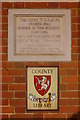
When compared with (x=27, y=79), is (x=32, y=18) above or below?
above

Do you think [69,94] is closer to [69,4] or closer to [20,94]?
[20,94]

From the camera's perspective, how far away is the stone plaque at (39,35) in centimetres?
371

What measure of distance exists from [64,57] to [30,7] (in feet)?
2.23

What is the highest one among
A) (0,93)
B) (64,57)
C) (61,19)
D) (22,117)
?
(61,19)

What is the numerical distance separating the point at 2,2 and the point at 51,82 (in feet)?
3.47

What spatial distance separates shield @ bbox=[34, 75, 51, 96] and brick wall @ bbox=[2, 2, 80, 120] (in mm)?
135

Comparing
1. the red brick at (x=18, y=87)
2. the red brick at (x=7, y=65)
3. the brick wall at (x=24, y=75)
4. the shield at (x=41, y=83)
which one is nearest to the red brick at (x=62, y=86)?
the brick wall at (x=24, y=75)

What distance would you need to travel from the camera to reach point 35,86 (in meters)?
3.72

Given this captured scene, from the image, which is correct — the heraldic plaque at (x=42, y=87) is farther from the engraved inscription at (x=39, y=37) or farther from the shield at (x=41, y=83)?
the engraved inscription at (x=39, y=37)

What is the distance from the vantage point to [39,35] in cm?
372

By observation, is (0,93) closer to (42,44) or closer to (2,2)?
(42,44)

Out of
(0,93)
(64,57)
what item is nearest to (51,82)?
(64,57)

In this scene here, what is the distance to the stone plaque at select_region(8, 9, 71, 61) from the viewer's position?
3707 millimetres

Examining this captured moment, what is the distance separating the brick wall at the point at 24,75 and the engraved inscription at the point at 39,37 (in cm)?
Result: 12
